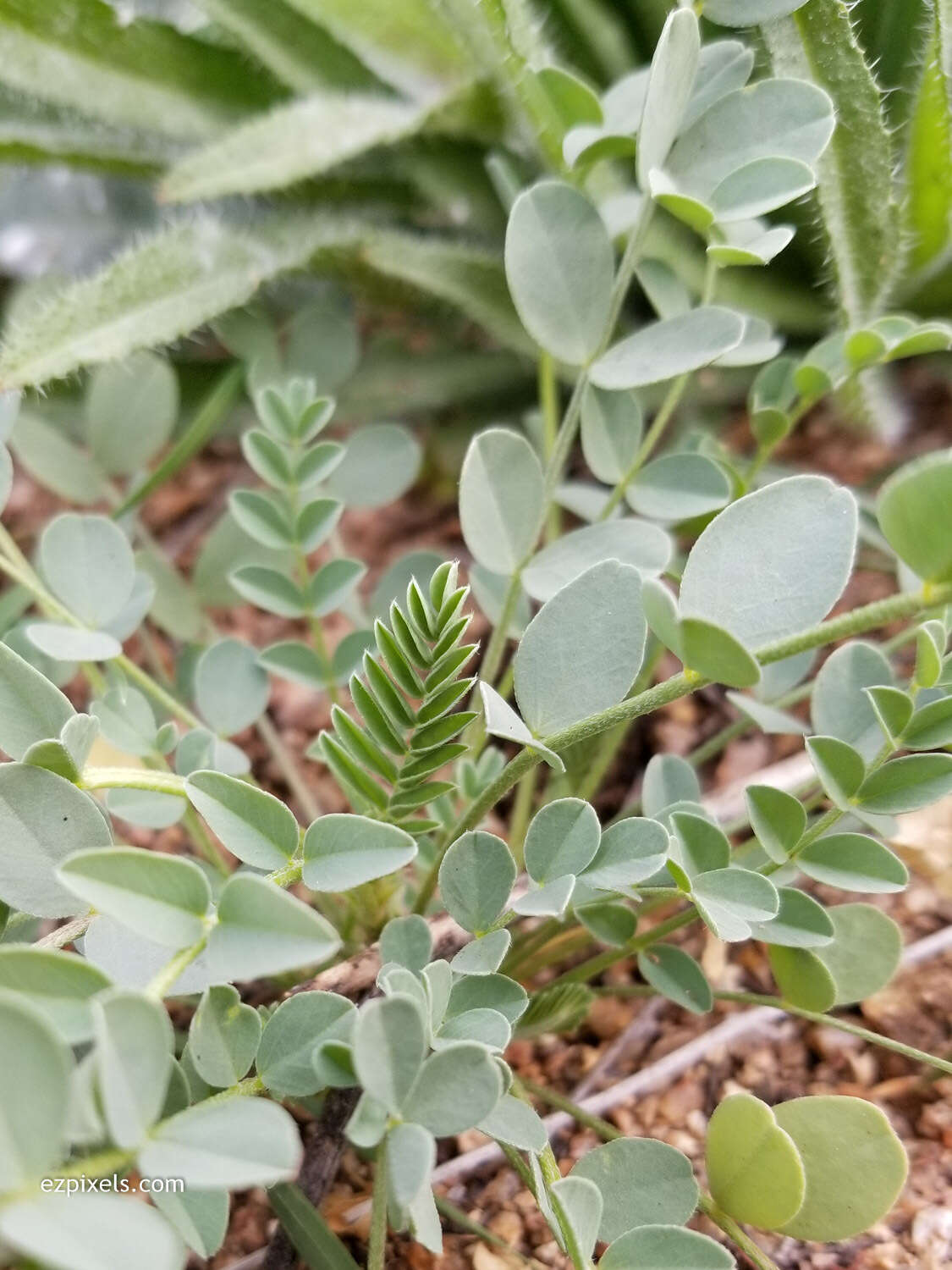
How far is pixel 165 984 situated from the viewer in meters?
0.40

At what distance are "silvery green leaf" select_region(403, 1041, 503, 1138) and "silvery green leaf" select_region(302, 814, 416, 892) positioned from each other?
8 cm

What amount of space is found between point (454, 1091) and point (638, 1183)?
0.16m

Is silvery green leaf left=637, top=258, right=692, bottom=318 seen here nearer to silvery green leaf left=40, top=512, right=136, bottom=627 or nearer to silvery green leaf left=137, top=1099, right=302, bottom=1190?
silvery green leaf left=40, top=512, right=136, bottom=627

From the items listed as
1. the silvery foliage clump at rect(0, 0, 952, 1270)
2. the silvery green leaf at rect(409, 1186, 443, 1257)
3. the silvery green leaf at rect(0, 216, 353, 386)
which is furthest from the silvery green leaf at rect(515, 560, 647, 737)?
the silvery green leaf at rect(0, 216, 353, 386)

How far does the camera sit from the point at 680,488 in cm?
63

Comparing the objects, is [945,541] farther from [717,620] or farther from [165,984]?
[165,984]

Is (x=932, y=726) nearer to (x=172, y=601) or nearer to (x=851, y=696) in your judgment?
(x=851, y=696)

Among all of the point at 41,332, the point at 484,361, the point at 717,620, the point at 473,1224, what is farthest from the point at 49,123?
the point at 473,1224

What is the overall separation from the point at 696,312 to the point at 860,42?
34 centimetres

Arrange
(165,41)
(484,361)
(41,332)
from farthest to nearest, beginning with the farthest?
(484,361), (165,41), (41,332)

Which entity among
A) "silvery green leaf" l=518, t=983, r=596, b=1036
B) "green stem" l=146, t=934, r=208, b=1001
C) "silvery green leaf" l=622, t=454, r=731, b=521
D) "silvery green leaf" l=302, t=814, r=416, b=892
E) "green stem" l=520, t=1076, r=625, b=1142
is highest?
"green stem" l=146, t=934, r=208, b=1001

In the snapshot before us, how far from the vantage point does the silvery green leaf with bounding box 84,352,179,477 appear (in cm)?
84

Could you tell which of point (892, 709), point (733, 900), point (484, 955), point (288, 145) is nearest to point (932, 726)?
point (892, 709)

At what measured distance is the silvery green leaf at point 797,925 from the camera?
1.72 feet
